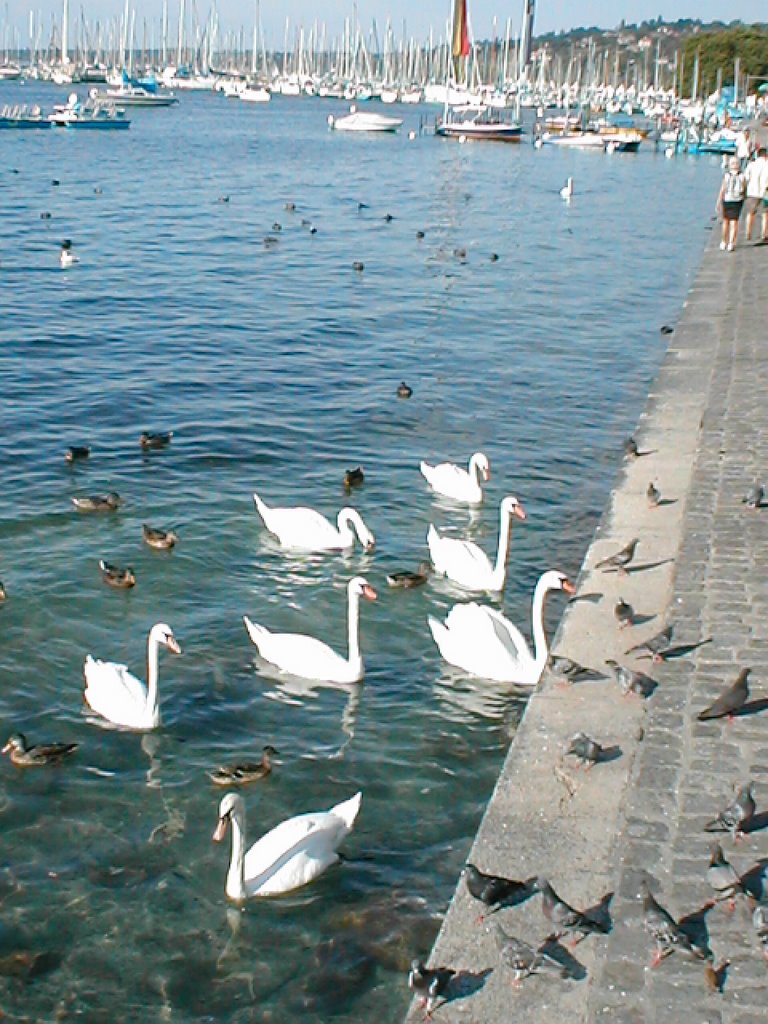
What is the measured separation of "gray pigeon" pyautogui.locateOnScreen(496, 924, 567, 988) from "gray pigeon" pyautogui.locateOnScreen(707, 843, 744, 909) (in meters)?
0.84

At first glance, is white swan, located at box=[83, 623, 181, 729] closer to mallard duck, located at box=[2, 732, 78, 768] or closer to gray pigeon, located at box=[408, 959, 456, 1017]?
mallard duck, located at box=[2, 732, 78, 768]

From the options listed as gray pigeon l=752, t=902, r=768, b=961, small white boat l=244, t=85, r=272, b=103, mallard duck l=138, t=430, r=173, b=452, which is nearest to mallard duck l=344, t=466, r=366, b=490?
mallard duck l=138, t=430, r=173, b=452

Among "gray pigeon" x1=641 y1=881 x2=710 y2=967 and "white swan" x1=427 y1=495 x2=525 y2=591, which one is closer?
"gray pigeon" x1=641 y1=881 x2=710 y2=967

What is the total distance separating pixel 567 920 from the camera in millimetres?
5730

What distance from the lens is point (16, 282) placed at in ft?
90.1

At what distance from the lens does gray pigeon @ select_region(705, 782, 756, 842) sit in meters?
6.35

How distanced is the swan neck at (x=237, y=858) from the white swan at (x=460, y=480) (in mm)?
7023

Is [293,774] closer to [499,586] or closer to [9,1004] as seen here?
[9,1004]

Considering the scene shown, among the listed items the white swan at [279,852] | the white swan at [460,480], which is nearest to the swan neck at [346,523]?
the white swan at [460,480]

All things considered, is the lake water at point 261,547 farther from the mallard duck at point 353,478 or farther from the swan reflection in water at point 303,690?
the mallard duck at point 353,478

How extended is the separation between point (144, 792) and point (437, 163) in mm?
65043

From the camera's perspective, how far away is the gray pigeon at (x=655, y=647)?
8.37m

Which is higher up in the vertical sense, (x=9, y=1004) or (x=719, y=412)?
(x=719, y=412)

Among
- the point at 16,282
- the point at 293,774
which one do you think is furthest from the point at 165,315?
the point at 293,774
